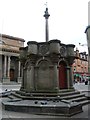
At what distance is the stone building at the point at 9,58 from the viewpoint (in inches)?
1884

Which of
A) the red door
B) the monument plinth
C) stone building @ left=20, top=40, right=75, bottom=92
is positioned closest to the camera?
the monument plinth


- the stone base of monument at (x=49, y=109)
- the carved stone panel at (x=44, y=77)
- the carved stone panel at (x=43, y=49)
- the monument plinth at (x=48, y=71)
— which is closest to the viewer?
the stone base of monument at (x=49, y=109)

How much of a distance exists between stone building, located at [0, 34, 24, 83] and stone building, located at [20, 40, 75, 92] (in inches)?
1374

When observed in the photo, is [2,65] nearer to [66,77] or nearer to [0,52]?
[0,52]

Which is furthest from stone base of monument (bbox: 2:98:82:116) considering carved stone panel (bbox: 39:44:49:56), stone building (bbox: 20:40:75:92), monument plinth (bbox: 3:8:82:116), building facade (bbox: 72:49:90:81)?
building facade (bbox: 72:49:90:81)

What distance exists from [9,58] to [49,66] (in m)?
39.4

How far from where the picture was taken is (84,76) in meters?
75.4

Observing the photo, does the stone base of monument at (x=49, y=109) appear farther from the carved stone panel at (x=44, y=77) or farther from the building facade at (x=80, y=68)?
the building facade at (x=80, y=68)

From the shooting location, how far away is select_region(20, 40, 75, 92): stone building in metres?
10.4

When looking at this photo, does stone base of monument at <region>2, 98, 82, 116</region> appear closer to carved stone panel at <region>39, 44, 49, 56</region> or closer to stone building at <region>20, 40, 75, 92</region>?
stone building at <region>20, 40, 75, 92</region>

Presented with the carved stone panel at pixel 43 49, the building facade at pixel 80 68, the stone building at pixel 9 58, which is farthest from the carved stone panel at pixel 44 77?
the building facade at pixel 80 68

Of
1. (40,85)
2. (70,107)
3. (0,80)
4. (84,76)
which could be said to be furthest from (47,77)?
(84,76)

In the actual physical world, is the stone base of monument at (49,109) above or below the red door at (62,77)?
below

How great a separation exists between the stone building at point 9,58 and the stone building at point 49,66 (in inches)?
1374
